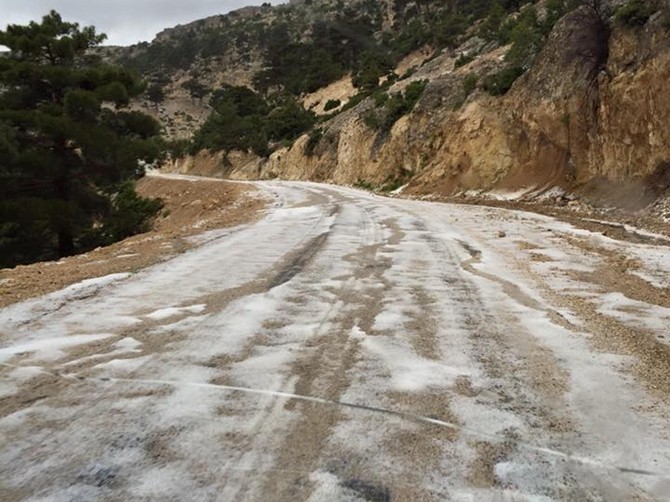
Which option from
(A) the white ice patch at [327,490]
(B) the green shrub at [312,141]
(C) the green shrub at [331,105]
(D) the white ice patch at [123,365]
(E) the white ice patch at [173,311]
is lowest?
Result: (E) the white ice patch at [173,311]

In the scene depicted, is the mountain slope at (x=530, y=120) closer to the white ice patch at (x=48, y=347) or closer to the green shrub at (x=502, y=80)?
the green shrub at (x=502, y=80)

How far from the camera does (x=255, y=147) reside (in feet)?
173

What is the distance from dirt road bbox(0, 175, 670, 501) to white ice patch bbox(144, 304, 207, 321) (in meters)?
0.04

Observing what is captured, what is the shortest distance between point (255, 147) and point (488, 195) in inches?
1400

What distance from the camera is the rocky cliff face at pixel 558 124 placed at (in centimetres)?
1471

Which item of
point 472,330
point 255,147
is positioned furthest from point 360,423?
point 255,147

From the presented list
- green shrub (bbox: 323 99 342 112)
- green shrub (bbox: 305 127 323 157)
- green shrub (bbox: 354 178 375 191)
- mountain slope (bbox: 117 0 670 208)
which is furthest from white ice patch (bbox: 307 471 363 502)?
green shrub (bbox: 323 99 342 112)

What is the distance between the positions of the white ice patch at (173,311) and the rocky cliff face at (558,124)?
1270 cm

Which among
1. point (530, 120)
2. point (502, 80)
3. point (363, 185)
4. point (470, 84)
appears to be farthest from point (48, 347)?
point (363, 185)

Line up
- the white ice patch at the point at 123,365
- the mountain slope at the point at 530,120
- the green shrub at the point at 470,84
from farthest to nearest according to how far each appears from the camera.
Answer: the green shrub at the point at 470,84, the mountain slope at the point at 530,120, the white ice patch at the point at 123,365

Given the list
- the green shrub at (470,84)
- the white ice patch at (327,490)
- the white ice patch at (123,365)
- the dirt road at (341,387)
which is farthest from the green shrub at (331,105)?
the white ice patch at (327,490)

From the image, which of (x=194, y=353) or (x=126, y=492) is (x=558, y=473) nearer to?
(x=126, y=492)

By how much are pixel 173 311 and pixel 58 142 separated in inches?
675

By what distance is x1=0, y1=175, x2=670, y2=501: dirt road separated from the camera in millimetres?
2602
